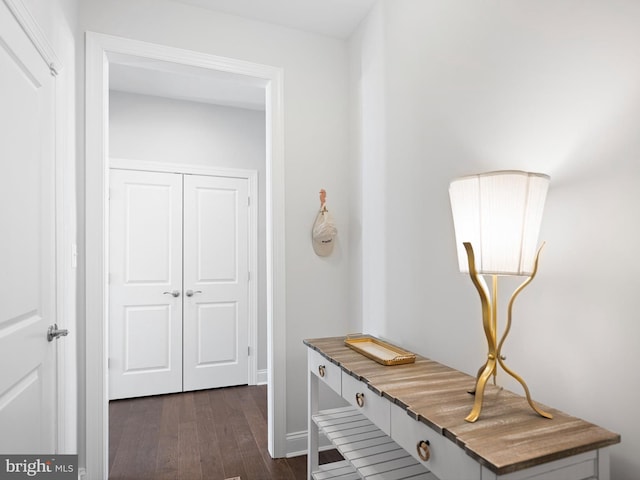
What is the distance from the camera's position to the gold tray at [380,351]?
1.59 m

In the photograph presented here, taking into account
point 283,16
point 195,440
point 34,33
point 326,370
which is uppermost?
point 283,16

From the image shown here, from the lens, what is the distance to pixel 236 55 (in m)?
2.37

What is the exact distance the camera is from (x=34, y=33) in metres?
1.39

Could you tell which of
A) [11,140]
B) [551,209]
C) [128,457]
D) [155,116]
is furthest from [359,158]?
[128,457]

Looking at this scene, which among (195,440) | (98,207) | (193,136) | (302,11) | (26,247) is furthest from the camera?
(193,136)

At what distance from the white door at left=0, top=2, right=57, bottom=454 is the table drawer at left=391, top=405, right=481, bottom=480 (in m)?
1.25

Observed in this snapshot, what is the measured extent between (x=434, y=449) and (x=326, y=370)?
794mm

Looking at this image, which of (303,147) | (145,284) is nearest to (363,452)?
(303,147)

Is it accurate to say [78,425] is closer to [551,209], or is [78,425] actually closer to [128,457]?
[128,457]

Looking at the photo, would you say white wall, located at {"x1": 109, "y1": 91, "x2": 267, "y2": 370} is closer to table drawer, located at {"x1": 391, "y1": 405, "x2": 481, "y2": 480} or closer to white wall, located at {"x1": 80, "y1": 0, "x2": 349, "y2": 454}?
white wall, located at {"x1": 80, "y1": 0, "x2": 349, "y2": 454}

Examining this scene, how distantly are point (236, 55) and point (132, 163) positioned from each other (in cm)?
164

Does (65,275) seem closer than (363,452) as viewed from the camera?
No

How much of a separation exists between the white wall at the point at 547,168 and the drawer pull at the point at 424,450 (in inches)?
18.4

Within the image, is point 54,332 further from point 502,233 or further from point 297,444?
point 502,233
